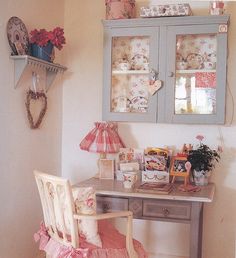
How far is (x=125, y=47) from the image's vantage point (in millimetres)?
2734

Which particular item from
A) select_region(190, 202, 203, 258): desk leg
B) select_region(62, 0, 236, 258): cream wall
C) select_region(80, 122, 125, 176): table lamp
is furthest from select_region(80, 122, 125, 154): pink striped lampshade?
select_region(190, 202, 203, 258): desk leg

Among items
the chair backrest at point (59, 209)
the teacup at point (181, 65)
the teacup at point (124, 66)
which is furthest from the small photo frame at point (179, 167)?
the chair backrest at point (59, 209)

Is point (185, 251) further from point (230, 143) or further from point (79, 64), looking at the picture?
point (79, 64)

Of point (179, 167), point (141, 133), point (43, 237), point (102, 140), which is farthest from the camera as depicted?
point (141, 133)

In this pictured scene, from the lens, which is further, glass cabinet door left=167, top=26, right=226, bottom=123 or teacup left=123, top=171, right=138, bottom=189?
glass cabinet door left=167, top=26, right=226, bottom=123

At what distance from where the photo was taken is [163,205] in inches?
87.3

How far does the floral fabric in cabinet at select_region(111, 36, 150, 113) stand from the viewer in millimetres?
2688

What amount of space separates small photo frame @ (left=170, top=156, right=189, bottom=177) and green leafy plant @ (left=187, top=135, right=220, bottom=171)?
0.16 feet

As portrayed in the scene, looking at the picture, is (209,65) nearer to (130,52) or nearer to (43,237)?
(130,52)

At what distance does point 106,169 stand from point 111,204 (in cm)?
44

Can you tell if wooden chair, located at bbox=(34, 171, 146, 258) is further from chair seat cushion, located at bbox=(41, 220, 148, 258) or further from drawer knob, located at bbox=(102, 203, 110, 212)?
drawer knob, located at bbox=(102, 203, 110, 212)

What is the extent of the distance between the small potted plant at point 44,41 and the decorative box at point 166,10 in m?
0.61

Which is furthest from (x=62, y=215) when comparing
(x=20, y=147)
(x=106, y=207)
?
(x=20, y=147)

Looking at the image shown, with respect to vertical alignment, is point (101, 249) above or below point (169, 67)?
below
